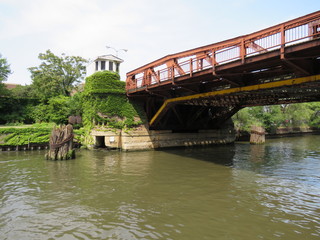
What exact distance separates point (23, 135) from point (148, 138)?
42.8 ft

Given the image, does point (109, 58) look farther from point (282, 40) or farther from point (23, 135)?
point (282, 40)

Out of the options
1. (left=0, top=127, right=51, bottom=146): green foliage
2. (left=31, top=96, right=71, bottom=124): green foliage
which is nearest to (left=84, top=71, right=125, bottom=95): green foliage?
(left=0, top=127, right=51, bottom=146): green foliage

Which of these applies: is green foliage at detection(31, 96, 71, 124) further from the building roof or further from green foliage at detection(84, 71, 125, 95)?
green foliage at detection(84, 71, 125, 95)

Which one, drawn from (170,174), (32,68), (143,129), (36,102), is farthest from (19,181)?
(32,68)

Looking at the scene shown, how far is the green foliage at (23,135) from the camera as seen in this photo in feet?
75.9

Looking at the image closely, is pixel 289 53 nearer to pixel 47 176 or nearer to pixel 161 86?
pixel 161 86

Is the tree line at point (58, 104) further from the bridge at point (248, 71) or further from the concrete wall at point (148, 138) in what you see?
the bridge at point (248, 71)

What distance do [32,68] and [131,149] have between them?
31.0 metres

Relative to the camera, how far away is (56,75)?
129 ft

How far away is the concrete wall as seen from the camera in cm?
2328

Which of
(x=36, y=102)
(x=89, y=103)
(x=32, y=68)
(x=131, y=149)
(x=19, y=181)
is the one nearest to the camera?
(x=19, y=181)

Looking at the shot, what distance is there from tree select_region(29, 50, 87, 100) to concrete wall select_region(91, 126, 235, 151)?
18.8m

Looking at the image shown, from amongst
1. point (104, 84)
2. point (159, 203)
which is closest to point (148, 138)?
point (104, 84)

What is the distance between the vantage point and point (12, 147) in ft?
76.1
